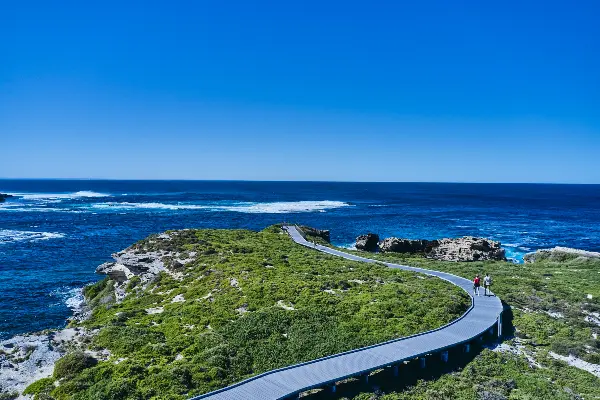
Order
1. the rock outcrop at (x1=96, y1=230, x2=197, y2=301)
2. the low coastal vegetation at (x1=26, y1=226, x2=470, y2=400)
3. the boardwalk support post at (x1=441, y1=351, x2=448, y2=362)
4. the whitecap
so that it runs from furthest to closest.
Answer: the rock outcrop at (x1=96, y1=230, x2=197, y2=301), the whitecap, the boardwalk support post at (x1=441, y1=351, x2=448, y2=362), the low coastal vegetation at (x1=26, y1=226, x2=470, y2=400)

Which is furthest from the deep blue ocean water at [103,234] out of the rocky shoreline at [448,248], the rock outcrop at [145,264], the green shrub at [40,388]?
the green shrub at [40,388]

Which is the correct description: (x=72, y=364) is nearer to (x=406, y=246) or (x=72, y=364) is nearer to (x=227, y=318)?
(x=227, y=318)

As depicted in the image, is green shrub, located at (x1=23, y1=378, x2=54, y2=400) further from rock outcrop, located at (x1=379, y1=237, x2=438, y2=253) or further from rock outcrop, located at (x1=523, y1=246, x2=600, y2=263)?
rock outcrop, located at (x1=523, y1=246, x2=600, y2=263)

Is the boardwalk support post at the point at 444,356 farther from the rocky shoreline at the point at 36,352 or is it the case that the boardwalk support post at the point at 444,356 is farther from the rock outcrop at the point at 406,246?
the rock outcrop at the point at 406,246

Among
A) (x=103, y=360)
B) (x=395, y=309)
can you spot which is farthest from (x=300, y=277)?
(x=103, y=360)

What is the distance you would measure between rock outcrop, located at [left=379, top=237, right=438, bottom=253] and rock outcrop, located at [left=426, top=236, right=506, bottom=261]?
2.97 ft

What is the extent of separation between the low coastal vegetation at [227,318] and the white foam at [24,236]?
37.6 meters

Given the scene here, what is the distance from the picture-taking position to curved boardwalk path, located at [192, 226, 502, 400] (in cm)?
1628

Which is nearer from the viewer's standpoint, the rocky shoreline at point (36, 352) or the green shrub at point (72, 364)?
the rocky shoreline at point (36, 352)

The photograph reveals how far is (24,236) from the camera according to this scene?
71562 mm

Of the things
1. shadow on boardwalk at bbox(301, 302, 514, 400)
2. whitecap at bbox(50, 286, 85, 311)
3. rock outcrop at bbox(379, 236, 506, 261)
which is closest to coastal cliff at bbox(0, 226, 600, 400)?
shadow on boardwalk at bbox(301, 302, 514, 400)

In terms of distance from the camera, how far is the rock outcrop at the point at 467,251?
2021 inches

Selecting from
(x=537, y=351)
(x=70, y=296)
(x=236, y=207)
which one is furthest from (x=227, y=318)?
(x=236, y=207)

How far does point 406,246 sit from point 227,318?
122 feet
